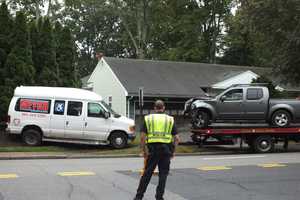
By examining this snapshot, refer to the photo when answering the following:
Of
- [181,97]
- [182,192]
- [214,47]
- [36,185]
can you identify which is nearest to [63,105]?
[36,185]

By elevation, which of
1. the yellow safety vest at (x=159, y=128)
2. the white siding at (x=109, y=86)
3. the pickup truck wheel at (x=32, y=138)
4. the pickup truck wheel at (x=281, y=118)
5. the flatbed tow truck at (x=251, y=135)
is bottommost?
the pickup truck wheel at (x=32, y=138)

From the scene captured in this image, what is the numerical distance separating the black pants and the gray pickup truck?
12.9 meters

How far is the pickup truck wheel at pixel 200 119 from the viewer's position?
2192cm

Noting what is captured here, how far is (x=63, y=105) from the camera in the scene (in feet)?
71.9

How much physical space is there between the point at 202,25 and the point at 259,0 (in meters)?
25.7

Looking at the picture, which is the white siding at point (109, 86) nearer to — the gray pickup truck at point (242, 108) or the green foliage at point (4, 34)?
the green foliage at point (4, 34)

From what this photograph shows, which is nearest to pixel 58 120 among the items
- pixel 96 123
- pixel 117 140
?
pixel 96 123

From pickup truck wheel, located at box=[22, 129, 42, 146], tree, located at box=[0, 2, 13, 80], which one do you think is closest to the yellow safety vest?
pickup truck wheel, located at box=[22, 129, 42, 146]

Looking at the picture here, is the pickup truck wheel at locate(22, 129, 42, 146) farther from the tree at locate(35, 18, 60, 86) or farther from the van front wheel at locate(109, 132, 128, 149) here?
the tree at locate(35, 18, 60, 86)

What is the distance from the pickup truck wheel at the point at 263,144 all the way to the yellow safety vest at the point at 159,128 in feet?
45.6

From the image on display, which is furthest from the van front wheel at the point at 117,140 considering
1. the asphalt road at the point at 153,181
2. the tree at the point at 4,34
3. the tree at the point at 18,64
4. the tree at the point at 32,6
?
the tree at the point at 32,6

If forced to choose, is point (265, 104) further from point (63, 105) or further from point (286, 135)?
point (63, 105)

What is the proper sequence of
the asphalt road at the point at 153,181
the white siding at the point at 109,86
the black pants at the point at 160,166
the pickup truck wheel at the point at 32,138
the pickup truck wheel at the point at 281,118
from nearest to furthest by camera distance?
the black pants at the point at 160,166
the asphalt road at the point at 153,181
the pickup truck wheel at the point at 32,138
the pickup truck wheel at the point at 281,118
the white siding at the point at 109,86

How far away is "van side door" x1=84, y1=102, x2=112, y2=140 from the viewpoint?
72.1 feet
